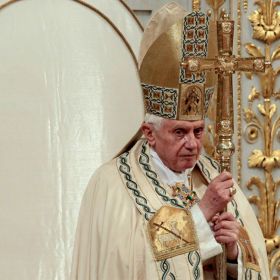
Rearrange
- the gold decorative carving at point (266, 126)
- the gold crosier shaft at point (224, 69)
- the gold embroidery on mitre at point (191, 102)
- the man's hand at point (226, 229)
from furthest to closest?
the gold decorative carving at point (266, 126)
the gold embroidery on mitre at point (191, 102)
the man's hand at point (226, 229)
the gold crosier shaft at point (224, 69)

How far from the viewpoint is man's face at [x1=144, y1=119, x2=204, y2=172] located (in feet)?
10.7

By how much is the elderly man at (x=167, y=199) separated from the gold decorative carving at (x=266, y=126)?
0.56 metres

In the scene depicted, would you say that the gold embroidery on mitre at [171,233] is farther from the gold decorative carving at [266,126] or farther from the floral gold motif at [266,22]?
the floral gold motif at [266,22]

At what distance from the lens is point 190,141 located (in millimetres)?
3254

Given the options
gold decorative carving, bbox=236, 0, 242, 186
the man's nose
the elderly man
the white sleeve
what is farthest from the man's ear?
gold decorative carving, bbox=236, 0, 242, 186

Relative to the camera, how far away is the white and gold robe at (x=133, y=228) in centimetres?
323

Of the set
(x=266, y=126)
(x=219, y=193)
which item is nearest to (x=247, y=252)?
(x=219, y=193)

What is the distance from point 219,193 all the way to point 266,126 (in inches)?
35.3

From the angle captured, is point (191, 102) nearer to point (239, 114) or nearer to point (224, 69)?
point (224, 69)

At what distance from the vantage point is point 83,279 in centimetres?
334

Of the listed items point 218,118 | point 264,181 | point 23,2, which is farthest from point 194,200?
point 23,2

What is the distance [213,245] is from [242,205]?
0.27m

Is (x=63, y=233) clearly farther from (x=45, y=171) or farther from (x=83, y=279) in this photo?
(x=83, y=279)

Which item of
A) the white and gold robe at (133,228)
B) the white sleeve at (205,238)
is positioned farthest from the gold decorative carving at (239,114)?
the white sleeve at (205,238)
